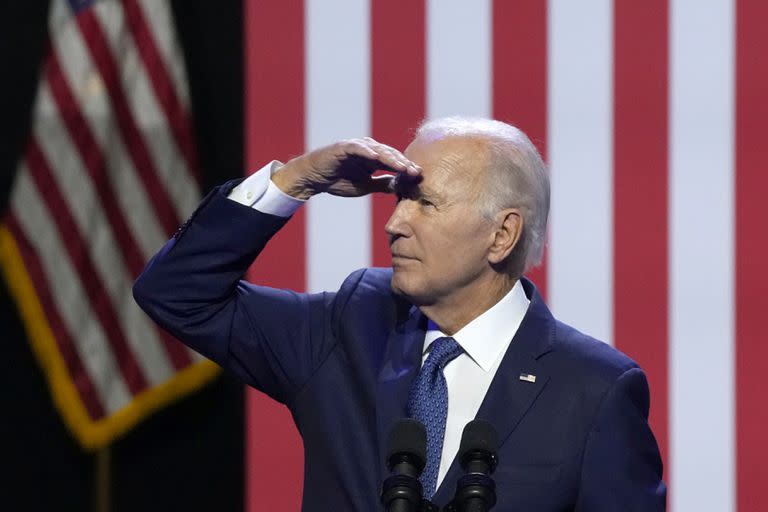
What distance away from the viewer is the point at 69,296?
8.95 ft

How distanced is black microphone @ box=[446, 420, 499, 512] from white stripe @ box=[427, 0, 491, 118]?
146cm

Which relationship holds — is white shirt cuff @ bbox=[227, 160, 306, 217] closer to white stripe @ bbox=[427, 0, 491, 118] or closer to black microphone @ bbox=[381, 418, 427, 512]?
black microphone @ bbox=[381, 418, 427, 512]

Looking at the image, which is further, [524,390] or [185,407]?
[185,407]

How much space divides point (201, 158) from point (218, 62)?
22 centimetres

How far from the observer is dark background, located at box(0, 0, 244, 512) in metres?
2.74

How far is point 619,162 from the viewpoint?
2568 millimetres

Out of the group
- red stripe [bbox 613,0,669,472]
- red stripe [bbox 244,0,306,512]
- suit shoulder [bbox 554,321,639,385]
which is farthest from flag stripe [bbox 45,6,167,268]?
suit shoulder [bbox 554,321,639,385]

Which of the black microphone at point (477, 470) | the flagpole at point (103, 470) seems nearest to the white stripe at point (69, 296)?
the flagpole at point (103, 470)

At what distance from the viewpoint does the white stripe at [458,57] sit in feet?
8.58

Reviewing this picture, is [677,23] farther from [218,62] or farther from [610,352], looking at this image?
[610,352]

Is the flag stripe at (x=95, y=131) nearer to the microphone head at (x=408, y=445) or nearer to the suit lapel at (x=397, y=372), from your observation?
the suit lapel at (x=397, y=372)

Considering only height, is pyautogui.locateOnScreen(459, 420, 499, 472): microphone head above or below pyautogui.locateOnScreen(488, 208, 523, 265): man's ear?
below

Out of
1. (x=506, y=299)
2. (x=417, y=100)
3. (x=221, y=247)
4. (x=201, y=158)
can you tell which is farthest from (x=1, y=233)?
(x=506, y=299)

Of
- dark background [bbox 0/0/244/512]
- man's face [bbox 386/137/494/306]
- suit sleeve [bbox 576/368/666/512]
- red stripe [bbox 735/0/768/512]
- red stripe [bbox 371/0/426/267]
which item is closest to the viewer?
suit sleeve [bbox 576/368/666/512]
